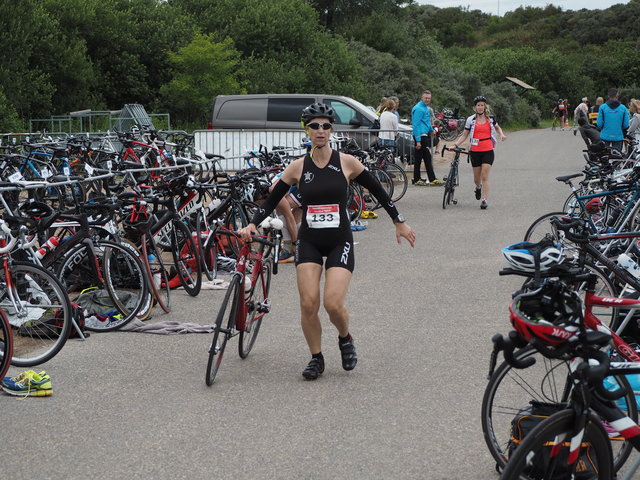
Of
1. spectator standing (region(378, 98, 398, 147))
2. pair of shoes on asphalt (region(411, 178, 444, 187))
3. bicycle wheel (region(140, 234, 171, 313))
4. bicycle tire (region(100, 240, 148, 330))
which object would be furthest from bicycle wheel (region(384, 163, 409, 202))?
bicycle tire (region(100, 240, 148, 330))

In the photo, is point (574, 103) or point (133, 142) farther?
point (574, 103)

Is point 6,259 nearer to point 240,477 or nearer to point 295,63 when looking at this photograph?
point 240,477

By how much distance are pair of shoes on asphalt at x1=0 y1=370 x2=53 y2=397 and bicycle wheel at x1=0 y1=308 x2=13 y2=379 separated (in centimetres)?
16

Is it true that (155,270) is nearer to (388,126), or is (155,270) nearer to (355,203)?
(355,203)

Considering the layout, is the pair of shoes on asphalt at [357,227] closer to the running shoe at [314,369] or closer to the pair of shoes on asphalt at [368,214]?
the pair of shoes on asphalt at [368,214]

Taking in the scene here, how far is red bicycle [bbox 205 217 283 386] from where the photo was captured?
20.3ft

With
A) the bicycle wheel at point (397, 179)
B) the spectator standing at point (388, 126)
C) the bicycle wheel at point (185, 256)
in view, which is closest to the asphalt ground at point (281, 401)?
the bicycle wheel at point (185, 256)

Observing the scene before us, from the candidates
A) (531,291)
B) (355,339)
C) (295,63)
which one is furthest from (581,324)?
(295,63)

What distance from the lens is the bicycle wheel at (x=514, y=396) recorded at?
4230 millimetres

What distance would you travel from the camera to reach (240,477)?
4.61m

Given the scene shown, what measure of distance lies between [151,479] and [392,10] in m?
56.3

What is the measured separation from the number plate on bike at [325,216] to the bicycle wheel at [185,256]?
2.60 metres

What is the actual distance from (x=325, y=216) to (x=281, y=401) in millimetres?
1321

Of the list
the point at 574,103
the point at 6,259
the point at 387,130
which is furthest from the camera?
the point at 574,103
